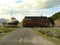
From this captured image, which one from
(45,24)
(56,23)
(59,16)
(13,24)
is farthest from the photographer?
(59,16)

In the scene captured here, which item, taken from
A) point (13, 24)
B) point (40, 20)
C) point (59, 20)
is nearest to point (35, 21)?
point (40, 20)

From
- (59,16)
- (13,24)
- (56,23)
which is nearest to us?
(13,24)

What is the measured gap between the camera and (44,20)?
149 meters

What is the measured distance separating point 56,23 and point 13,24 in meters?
36.5

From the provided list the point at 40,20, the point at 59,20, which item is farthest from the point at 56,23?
the point at 40,20

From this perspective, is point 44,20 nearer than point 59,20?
Yes

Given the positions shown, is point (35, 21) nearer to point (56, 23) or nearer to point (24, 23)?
point (24, 23)

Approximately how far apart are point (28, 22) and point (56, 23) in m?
33.7

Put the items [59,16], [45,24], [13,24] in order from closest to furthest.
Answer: [45,24] → [13,24] → [59,16]

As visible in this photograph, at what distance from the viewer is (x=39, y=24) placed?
149m

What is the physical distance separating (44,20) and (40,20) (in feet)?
15.7

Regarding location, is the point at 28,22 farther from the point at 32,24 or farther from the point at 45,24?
the point at 45,24

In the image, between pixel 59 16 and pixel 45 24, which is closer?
pixel 45 24

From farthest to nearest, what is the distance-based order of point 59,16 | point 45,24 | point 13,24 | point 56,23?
point 59,16
point 56,23
point 13,24
point 45,24
